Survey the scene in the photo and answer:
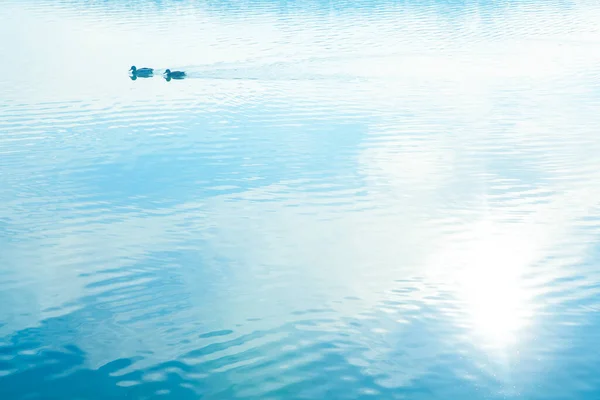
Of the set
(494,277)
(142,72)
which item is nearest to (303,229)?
(494,277)

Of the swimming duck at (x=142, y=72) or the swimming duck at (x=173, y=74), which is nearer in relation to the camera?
the swimming duck at (x=173, y=74)

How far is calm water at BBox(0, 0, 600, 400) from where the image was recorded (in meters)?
16.4

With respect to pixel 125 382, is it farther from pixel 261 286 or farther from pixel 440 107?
pixel 440 107

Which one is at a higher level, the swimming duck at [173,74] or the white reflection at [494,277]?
the swimming duck at [173,74]

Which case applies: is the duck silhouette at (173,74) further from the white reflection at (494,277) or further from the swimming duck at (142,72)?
the white reflection at (494,277)

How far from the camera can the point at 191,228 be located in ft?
76.5

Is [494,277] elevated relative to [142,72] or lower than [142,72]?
lower

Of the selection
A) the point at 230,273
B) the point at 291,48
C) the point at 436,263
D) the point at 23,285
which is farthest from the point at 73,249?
the point at 291,48

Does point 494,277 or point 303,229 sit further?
point 303,229

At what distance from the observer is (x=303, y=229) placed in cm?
2330

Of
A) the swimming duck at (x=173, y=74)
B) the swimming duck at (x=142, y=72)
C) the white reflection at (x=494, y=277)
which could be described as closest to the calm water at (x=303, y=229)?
the white reflection at (x=494, y=277)

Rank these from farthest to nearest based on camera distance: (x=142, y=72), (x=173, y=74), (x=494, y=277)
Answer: (x=142, y=72) → (x=173, y=74) → (x=494, y=277)

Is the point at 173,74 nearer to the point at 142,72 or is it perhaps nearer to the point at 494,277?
the point at 142,72

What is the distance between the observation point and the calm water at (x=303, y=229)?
16.4 metres
